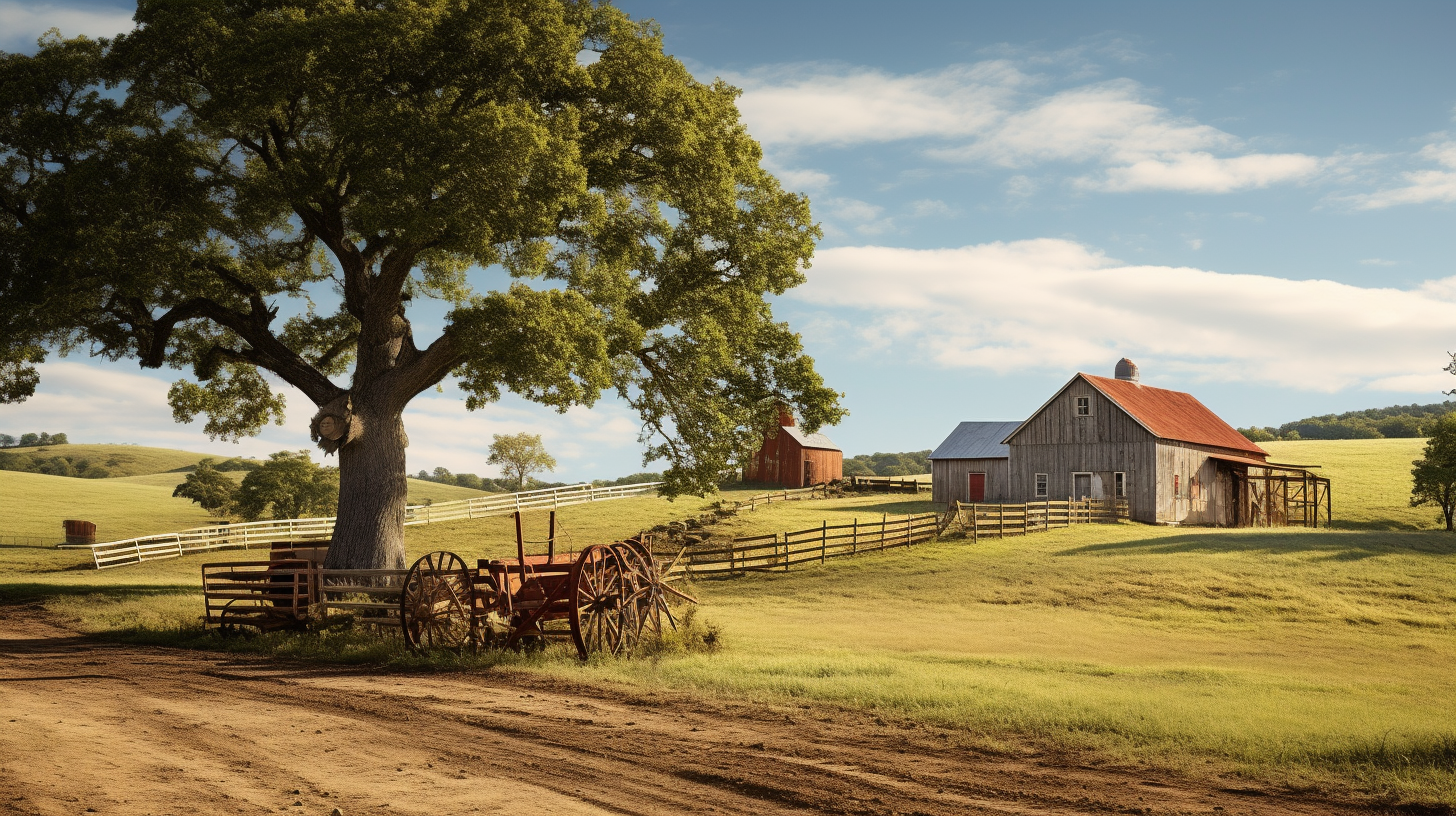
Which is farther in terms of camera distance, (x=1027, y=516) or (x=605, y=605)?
(x=1027, y=516)

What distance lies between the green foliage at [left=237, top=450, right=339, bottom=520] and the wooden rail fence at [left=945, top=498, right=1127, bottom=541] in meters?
39.4

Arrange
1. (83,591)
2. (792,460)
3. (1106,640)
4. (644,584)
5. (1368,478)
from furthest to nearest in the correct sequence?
1. (792,460)
2. (1368,478)
3. (83,591)
4. (1106,640)
5. (644,584)

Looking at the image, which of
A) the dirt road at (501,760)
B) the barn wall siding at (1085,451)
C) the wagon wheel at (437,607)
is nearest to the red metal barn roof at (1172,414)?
the barn wall siding at (1085,451)

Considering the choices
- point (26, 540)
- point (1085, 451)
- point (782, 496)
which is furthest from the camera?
point (782, 496)

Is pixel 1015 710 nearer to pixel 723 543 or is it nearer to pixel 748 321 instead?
pixel 748 321

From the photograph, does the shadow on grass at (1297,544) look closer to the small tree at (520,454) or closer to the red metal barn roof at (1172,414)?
the red metal barn roof at (1172,414)

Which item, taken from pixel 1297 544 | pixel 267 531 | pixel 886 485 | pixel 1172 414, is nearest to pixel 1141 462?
pixel 1172 414

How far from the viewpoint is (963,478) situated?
55344 mm

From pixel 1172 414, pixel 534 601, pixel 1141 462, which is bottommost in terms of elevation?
pixel 534 601

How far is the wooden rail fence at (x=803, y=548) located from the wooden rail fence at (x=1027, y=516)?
1289 mm

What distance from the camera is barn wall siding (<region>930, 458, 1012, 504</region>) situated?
53062mm

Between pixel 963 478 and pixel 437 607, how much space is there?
142 feet

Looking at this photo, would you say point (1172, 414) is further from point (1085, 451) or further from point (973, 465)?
point (973, 465)

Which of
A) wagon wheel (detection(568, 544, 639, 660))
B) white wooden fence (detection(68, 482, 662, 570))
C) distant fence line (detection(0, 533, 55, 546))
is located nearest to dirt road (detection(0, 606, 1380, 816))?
wagon wheel (detection(568, 544, 639, 660))
